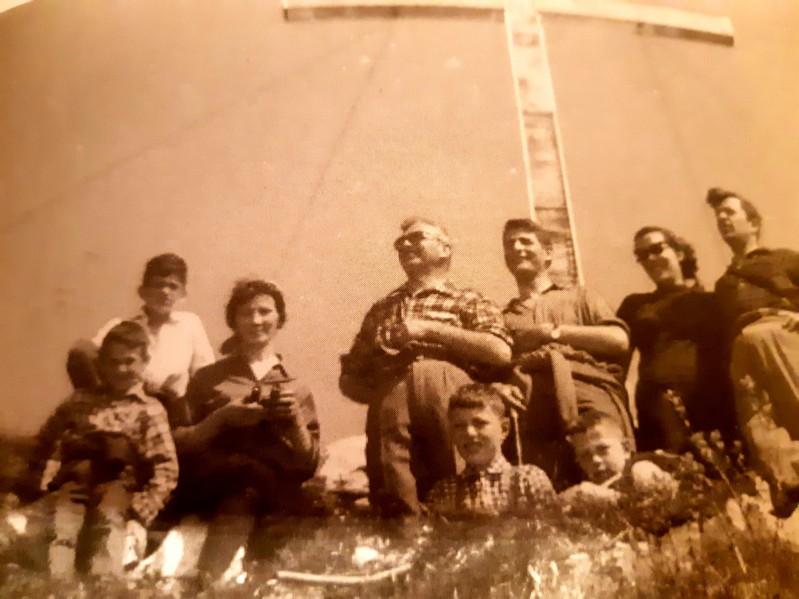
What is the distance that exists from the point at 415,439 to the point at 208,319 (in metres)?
1.15

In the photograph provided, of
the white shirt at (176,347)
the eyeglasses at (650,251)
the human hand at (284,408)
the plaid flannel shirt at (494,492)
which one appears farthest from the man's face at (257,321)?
the eyeglasses at (650,251)

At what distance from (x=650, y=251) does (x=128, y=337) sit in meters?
2.61

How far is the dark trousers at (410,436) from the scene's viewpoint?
375 cm

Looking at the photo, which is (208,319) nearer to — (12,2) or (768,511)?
(12,2)

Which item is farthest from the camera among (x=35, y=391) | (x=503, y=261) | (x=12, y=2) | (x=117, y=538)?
(x=12, y=2)

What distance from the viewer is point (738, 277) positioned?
14.1 ft

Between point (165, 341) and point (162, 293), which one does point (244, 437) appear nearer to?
point (165, 341)

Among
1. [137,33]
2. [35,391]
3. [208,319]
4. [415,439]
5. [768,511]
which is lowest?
[768,511]

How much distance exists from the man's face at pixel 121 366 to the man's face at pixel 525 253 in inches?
72.5

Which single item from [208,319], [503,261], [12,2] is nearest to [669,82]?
[503,261]

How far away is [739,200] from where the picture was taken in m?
4.49

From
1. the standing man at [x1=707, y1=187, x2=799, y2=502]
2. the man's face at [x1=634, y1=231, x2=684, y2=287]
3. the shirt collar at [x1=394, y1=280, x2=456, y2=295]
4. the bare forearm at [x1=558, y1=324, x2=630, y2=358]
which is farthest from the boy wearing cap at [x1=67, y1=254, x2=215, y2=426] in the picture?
the standing man at [x1=707, y1=187, x2=799, y2=502]

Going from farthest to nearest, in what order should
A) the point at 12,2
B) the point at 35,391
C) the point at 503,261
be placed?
the point at 12,2 < the point at 503,261 < the point at 35,391

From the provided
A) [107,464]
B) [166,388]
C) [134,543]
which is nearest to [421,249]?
[166,388]
